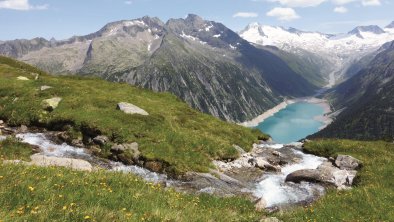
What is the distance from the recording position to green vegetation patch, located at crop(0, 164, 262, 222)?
9.37m

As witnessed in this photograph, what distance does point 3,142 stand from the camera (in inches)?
1096

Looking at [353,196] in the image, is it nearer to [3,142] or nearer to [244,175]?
[244,175]

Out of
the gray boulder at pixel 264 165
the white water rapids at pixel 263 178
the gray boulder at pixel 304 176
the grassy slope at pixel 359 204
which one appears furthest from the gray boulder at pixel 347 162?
the gray boulder at pixel 264 165

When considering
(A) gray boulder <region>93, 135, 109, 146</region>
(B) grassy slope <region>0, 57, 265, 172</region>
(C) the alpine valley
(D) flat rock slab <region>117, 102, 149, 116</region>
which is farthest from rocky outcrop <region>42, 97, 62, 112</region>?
(A) gray boulder <region>93, 135, 109, 146</region>

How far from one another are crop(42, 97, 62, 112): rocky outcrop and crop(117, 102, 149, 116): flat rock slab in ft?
20.8

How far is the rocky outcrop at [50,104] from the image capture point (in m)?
38.0

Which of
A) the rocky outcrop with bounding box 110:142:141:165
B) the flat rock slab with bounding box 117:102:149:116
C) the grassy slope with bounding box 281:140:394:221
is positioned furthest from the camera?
the flat rock slab with bounding box 117:102:149:116

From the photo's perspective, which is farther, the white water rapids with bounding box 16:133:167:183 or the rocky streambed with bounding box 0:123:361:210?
the white water rapids with bounding box 16:133:167:183

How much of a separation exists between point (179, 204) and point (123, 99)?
1189 inches

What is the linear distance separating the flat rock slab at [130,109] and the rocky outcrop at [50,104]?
20.8ft

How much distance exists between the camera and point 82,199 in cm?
1147

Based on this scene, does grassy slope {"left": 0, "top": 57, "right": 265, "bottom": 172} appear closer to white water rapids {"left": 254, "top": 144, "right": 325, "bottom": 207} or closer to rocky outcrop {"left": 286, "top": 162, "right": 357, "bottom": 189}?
white water rapids {"left": 254, "top": 144, "right": 325, "bottom": 207}

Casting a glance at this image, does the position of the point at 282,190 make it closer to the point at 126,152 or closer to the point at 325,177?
the point at 325,177

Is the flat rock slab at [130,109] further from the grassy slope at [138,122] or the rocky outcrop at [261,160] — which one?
the rocky outcrop at [261,160]
